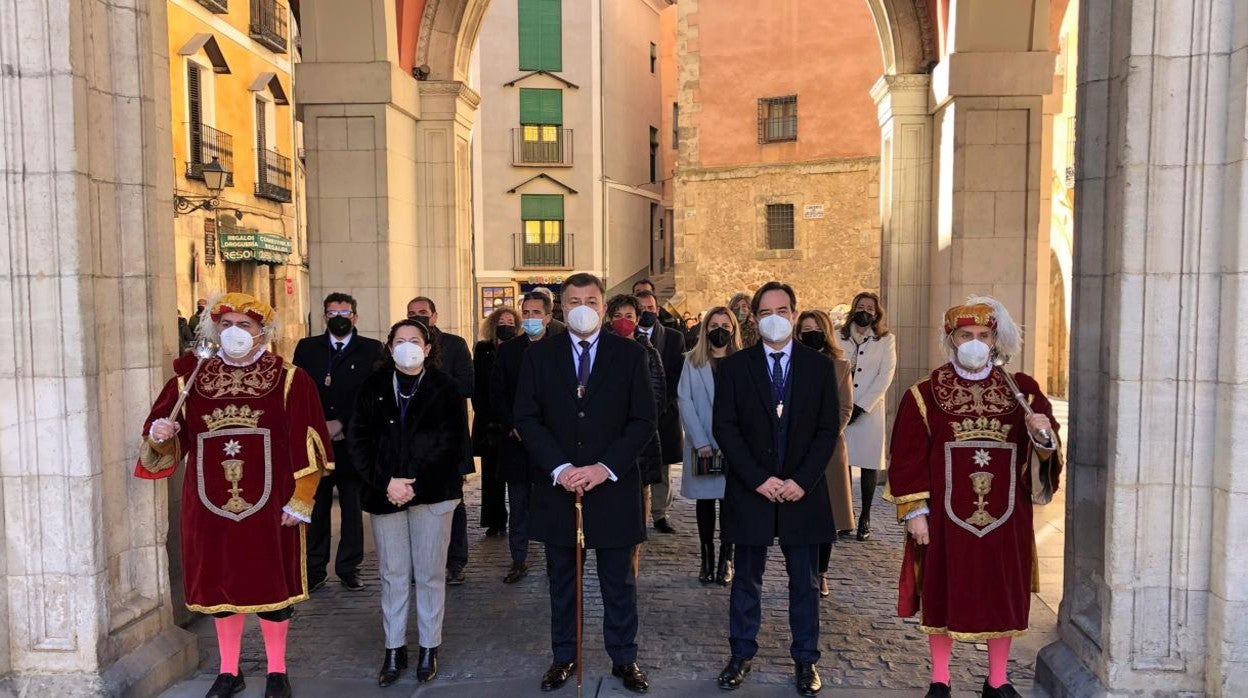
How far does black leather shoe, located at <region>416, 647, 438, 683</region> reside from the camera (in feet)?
13.9

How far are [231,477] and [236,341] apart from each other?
55 centimetres

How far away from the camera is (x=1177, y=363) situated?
348 centimetres

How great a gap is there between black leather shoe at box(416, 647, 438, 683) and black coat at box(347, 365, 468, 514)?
65 centimetres

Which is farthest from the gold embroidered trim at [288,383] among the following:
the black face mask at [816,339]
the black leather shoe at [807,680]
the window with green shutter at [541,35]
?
the window with green shutter at [541,35]

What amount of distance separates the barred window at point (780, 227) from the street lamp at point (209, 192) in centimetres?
1244

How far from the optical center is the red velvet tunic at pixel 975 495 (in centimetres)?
368

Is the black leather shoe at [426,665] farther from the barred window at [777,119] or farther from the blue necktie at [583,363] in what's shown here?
the barred window at [777,119]

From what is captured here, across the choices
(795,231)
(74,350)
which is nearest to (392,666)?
(74,350)

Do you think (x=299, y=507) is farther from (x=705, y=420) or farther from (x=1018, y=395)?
(x=1018, y=395)

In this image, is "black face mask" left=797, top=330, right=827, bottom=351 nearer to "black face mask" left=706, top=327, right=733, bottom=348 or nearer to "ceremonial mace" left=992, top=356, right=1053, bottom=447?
"black face mask" left=706, top=327, right=733, bottom=348

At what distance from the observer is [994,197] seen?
25.7ft

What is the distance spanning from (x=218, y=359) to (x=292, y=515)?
0.70 meters

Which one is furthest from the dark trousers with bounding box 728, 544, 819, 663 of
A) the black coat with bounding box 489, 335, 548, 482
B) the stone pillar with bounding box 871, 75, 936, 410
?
the stone pillar with bounding box 871, 75, 936, 410

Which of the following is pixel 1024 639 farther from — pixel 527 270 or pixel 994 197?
pixel 527 270
